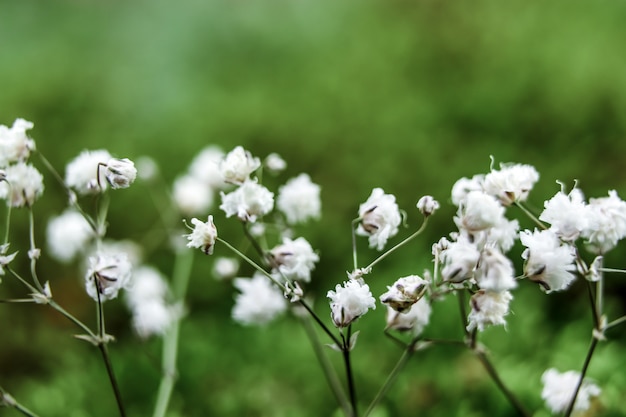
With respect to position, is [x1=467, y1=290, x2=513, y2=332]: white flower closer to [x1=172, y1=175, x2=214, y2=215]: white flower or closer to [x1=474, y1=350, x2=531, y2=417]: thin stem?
[x1=474, y1=350, x2=531, y2=417]: thin stem

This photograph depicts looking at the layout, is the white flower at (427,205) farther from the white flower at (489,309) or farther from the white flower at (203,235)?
the white flower at (203,235)

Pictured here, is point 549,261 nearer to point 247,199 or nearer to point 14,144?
point 247,199

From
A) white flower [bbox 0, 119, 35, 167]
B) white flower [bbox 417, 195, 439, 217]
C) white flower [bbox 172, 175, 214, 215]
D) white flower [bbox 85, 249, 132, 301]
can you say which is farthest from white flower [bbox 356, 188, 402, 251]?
white flower [bbox 172, 175, 214, 215]

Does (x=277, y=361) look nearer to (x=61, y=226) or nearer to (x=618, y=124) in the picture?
(x=61, y=226)

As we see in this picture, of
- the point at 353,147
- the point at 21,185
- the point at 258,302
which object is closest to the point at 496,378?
the point at 258,302

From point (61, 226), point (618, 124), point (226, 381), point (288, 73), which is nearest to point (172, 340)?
point (226, 381)

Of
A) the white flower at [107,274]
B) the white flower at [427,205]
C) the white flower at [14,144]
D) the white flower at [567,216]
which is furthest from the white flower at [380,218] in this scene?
the white flower at [14,144]
